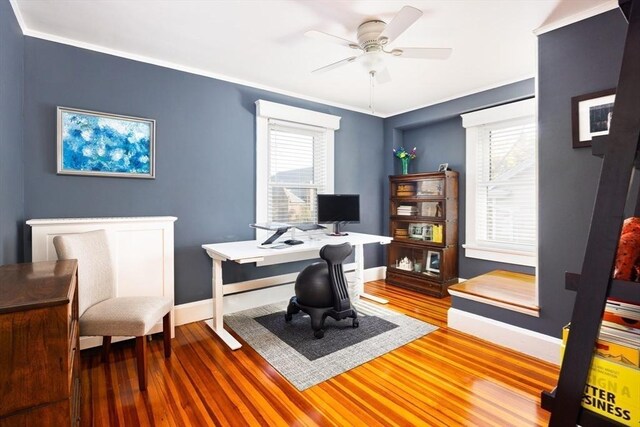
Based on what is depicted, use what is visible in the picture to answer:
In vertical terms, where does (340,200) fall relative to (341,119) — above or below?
below

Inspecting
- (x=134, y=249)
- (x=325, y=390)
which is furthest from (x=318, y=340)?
(x=134, y=249)

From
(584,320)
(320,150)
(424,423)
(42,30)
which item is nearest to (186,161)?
(42,30)

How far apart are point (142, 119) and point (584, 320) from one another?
10.7 ft

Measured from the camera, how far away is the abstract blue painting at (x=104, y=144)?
98.9 inches

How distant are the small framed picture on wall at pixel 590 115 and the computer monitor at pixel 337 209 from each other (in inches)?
88.1

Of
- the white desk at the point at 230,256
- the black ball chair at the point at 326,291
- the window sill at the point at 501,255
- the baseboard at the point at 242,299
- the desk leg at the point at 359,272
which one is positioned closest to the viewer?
the white desk at the point at 230,256

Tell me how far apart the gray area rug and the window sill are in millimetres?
1415

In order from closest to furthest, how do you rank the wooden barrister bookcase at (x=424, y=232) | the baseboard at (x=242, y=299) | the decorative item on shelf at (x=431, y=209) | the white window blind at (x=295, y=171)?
the baseboard at (x=242, y=299)
the white window blind at (x=295, y=171)
the wooden barrister bookcase at (x=424, y=232)
the decorative item on shelf at (x=431, y=209)

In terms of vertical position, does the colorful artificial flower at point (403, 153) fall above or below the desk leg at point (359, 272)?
above

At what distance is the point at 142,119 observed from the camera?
9.24 ft

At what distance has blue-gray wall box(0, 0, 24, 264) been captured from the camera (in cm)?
184

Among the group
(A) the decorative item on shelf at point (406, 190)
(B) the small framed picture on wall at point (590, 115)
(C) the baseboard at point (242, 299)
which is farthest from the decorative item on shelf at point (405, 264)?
(B) the small framed picture on wall at point (590, 115)

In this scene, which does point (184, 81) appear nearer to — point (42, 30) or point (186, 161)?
point (186, 161)

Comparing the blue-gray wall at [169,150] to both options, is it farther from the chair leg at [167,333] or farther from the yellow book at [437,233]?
the yellow book at [437,233]
